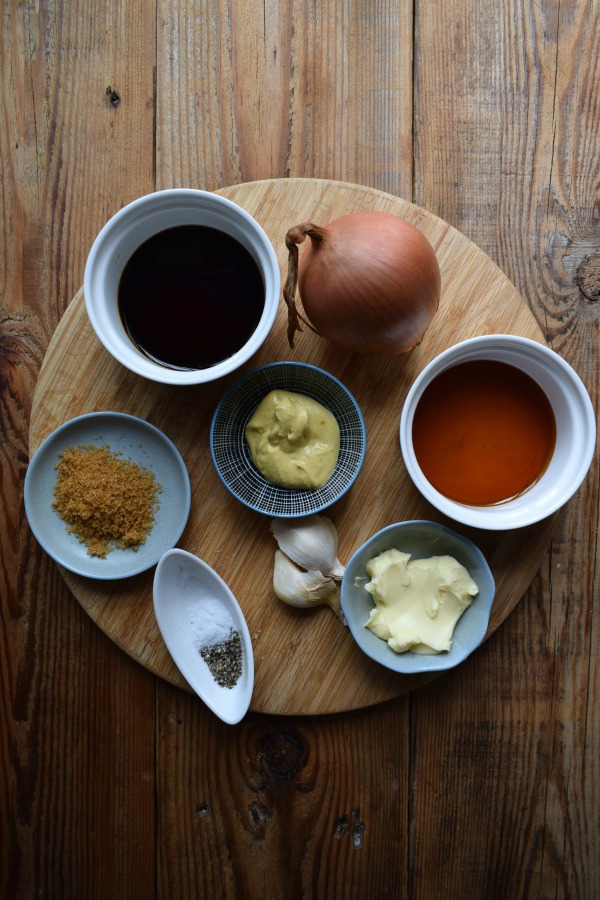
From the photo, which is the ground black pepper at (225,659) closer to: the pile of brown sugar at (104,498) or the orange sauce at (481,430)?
the pile of brown sugar at (104,498)

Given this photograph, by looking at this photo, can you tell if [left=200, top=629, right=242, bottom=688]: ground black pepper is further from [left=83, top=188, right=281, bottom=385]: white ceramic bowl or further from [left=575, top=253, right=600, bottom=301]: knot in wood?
[left=575, top=253, right=600, bottom=301]: knot in wood

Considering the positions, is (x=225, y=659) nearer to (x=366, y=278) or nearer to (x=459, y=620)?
(x=459, y=620)

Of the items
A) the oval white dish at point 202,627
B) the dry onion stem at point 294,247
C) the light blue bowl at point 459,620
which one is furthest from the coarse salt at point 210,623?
the dry onion stem at point 294,247

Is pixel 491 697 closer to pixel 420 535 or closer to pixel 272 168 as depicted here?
pixel 420 535

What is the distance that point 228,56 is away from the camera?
3.56 feet

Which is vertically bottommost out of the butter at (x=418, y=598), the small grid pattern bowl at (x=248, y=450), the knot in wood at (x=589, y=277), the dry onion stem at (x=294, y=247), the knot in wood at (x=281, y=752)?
the knot in wood at (x=281, y=752)

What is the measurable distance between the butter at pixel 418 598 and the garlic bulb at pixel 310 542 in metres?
0.07

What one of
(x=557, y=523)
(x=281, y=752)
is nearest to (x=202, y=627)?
(x=281, y=752)

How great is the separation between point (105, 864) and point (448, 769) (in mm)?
690

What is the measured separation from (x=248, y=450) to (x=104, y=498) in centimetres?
26

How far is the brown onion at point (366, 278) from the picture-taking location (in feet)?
2.87

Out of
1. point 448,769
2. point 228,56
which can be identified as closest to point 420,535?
point 448,769

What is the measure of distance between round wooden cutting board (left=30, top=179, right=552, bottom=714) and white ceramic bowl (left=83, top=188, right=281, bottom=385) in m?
0.13

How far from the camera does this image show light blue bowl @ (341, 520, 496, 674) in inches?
38.7
